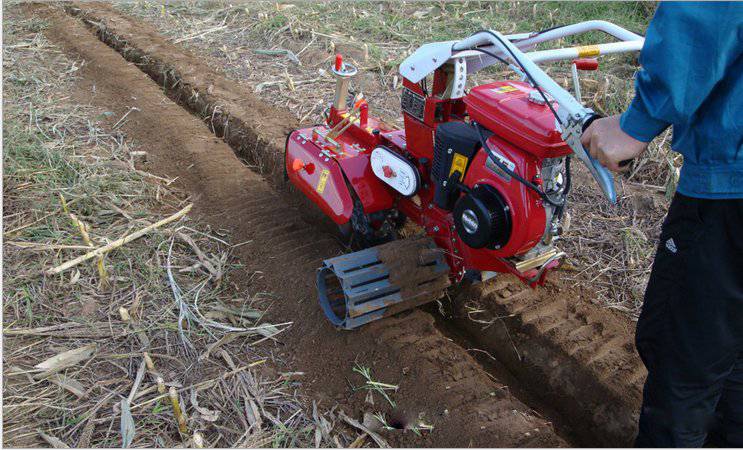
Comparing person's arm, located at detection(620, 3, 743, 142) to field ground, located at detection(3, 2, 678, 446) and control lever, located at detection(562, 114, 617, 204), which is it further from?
field ground, located at detection(3, 2, 678, 446)

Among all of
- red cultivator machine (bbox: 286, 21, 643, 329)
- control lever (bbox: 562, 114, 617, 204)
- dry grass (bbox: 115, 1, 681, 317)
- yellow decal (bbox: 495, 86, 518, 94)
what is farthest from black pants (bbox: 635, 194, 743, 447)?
dry grass (bbox: 115, 1, 681, 317)

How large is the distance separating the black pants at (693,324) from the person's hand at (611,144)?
245 mm

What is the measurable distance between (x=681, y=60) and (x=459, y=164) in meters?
1.45

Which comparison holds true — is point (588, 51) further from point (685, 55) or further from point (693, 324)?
point (693, 324)

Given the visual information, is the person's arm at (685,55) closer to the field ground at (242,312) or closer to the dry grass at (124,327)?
the field ground at (242,312)

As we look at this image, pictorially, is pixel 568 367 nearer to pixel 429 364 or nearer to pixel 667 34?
pixel 429 364

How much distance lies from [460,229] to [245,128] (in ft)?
10.5

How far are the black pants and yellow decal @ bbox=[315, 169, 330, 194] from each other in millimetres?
2085

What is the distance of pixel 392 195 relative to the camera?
12.6ft

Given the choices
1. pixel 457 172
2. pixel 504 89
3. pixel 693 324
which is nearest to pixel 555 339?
pixel 457 172

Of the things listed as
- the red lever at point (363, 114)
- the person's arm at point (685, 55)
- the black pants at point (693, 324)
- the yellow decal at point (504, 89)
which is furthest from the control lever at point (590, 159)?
the red lever at point (363, 114)

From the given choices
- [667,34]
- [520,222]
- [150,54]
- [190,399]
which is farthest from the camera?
[150,54]

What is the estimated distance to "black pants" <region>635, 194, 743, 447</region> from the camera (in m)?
2.10

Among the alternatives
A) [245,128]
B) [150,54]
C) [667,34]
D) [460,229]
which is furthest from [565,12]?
[667,34]
